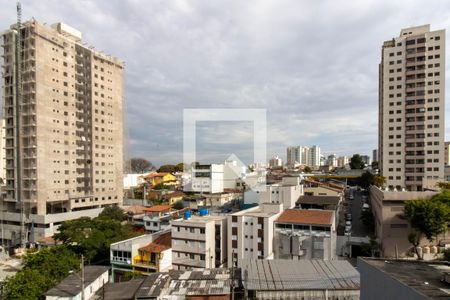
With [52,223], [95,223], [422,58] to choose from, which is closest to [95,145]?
[52,223]

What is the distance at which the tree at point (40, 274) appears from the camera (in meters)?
9.00

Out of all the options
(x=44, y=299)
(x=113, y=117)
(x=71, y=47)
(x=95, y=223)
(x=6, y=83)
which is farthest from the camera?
(x=113, y=117)

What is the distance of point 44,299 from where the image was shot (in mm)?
9469

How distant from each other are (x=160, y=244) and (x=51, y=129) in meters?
17.2

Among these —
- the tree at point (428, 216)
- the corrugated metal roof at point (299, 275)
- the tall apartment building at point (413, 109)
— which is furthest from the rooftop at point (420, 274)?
the tall apartment building at point (413, 109)

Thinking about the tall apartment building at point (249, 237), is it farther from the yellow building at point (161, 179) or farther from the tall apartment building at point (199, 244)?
the yellow building at point (161, 179)

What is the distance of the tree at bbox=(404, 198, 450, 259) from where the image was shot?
1336 cm

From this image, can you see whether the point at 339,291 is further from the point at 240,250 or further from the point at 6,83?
the point at 6,83

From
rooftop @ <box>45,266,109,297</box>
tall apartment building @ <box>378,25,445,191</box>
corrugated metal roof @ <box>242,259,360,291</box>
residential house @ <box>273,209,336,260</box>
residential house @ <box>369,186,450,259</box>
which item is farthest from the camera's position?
tall apartment building @ <box>378,25,445,191</box>

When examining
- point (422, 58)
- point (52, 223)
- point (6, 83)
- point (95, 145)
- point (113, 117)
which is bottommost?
point (52, 223)

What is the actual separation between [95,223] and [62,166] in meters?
10.4

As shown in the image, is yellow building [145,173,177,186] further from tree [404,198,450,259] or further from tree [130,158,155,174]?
tree [404,198,450,259]

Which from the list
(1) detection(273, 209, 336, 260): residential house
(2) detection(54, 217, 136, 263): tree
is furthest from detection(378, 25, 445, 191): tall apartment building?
(2) detection(54, 217, 136, 263): tree

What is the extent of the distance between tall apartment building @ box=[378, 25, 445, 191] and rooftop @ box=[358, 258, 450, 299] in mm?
26977
